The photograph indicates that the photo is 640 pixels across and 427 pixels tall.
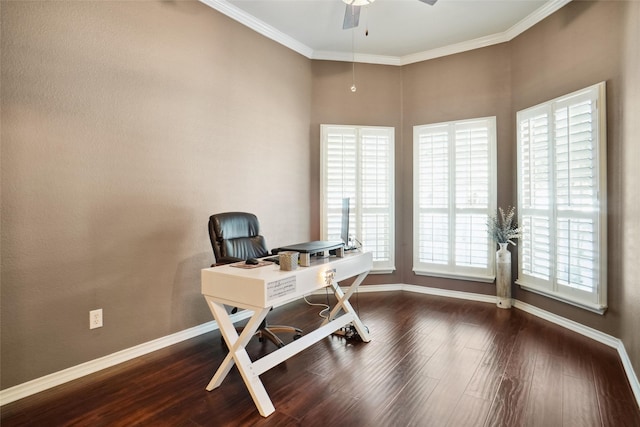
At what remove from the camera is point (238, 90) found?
3332 millimetres

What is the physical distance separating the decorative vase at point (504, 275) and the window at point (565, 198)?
126 millimetres

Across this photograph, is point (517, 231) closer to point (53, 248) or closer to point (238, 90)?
point (238, 90)

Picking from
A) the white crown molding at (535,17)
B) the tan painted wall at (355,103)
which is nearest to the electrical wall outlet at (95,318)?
the tan painted wall at (355,103)

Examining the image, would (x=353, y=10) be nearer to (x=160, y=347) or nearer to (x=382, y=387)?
(x=382, y=387)

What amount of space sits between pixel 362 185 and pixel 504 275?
6.29ft

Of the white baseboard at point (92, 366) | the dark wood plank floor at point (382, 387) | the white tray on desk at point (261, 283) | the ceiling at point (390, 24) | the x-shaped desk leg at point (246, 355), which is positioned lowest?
the dark wood plank floor at point (382, 387)

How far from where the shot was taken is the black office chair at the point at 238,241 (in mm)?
2596

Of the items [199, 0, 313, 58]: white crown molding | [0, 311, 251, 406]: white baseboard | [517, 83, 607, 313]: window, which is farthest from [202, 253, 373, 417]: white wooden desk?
[199, 0, 313, 58]: white crown molding

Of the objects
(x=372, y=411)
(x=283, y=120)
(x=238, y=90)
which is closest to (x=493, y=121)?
(x=283, y=120)

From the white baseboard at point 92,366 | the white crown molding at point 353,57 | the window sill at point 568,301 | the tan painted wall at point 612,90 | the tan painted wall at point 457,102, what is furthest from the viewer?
the white crown molding at point 353,57

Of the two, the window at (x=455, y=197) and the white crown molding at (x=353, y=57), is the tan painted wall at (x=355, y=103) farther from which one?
the window at (x=455, y=197)

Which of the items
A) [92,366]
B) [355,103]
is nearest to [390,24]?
[355,103]

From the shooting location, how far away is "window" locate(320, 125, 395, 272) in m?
4.21

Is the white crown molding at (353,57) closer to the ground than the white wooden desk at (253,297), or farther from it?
farther from it
